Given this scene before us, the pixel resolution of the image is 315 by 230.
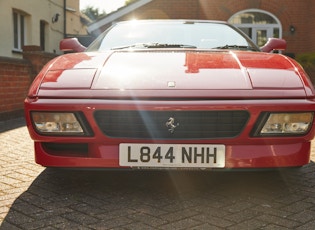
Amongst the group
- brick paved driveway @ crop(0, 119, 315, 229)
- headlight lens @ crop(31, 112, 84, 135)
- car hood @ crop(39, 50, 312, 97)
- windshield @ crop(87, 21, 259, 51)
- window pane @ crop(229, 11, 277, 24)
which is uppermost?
window pane @ crop(229, 11, 277, 24)

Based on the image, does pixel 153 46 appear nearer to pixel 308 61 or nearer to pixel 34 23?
pixel 308 61

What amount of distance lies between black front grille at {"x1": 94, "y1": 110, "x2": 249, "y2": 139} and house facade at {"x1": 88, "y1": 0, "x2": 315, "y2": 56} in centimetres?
1571

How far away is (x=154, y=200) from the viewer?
3.28 meters

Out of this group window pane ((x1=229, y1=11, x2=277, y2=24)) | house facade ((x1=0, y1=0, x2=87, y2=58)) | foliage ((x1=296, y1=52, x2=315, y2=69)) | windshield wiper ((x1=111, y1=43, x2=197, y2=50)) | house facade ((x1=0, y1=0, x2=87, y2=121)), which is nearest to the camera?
windshield wiper ((x1=111, y1=43, x2=197, y2=50))

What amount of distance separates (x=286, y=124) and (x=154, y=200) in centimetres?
102

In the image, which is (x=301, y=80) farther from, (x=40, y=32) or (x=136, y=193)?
(x=40, y=32)

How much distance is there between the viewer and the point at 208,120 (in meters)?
3.15

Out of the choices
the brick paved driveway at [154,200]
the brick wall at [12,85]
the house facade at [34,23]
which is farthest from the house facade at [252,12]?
the brick paved driveway at [154,200]

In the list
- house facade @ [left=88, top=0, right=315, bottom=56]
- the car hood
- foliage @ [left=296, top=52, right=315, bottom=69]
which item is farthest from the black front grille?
house facade @ [left=88, top=0, right=315, bottom=56]

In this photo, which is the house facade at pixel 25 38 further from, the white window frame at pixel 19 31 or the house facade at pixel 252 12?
the house facade at pixel 252 12

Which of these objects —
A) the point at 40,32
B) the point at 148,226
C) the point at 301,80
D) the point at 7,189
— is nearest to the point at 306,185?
the point at 301,80

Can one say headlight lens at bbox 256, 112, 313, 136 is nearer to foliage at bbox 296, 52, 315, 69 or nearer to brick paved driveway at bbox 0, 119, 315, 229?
brick paved driveway at bbox 0, 119, 315, 229

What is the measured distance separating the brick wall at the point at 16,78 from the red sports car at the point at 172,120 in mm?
4922

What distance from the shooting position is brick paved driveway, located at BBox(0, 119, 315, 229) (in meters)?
2.85
